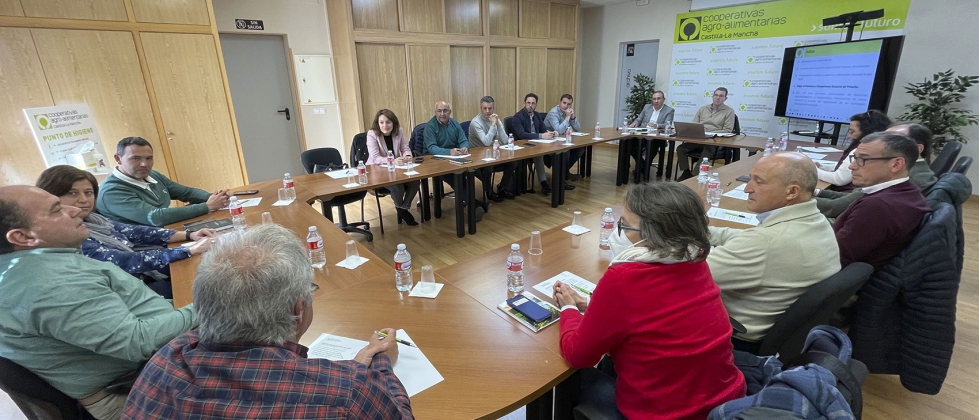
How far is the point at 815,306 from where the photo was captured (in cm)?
136

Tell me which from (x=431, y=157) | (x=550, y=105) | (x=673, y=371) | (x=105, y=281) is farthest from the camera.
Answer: (x=550, y=105)

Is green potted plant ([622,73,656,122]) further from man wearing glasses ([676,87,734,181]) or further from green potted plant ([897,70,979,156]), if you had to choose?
green potted plant ([897,70,979,156])

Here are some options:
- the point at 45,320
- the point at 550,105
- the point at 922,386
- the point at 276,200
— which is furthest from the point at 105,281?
the point at 550,105

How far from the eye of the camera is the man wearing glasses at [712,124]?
5.60 metres

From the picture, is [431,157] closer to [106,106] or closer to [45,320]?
[106,106]

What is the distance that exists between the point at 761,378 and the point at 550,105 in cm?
727

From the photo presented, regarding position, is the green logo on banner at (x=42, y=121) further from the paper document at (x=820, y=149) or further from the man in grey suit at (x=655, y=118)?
the paper document at (x=820, y=149)

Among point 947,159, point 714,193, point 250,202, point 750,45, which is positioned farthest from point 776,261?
point 750,45

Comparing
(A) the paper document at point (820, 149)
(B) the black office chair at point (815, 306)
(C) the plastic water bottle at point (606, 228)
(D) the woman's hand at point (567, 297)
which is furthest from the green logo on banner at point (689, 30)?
(D) the woman's hand at point (567, 297)

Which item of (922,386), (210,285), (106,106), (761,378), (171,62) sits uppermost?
(171,62)

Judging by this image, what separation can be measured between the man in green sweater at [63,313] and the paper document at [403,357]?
477 millimetres

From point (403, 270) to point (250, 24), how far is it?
16.2ft

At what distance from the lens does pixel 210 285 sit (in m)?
0.81

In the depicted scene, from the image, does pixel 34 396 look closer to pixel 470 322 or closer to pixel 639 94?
pixel 470 322
